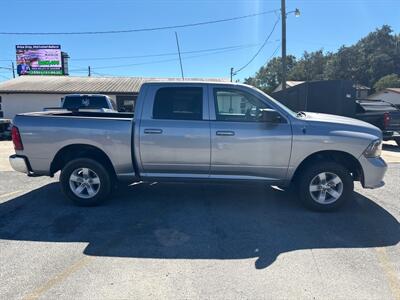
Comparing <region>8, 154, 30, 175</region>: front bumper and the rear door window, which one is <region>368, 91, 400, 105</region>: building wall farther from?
<region>8, 154, 30, 175</region>: front bumper

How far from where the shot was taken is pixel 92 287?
2.94m

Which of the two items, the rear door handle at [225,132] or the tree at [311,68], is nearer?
the rear door handle at [225,132]

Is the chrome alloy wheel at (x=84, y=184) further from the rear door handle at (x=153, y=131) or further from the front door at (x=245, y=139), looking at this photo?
the front door at (x=245, y=139)

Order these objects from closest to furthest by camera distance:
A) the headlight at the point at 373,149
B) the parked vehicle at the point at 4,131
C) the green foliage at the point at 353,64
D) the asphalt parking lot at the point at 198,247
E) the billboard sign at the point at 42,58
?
the asphalt parking lot at the point at 198,247
the headlight at the point at 373,149
the parked vehicle at the point at 4,131
the billboard sign at the point at 42,58
the green foliage at the point at 353,64

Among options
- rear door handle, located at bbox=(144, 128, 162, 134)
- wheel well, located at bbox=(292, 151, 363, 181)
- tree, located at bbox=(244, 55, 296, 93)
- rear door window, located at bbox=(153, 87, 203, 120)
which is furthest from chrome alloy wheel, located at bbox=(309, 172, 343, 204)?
tree, located at bbox=(244, 55, 296, 93)

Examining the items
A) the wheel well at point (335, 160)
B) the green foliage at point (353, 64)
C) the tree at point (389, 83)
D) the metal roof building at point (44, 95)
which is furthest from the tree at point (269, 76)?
the wheel well at point (335, 160)

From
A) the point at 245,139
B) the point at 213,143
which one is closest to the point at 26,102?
the point at 213,143

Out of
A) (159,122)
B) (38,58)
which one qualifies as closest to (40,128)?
(159,122)

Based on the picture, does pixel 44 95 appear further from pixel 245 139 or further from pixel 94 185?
pixel 245 139

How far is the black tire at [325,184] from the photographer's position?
4.73m

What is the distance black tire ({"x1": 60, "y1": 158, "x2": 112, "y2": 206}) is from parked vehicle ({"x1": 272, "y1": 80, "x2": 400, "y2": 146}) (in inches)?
380

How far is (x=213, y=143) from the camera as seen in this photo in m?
4.73

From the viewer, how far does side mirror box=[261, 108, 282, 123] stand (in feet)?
14.9

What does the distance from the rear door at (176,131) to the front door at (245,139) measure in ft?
0.56
